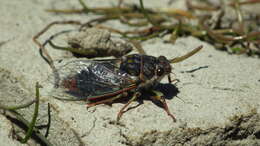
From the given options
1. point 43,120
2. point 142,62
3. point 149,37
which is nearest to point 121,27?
point 149,37

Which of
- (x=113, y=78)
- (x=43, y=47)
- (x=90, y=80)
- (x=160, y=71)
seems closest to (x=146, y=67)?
(x=160, y=71)

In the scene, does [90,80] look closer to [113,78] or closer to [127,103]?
[113,78]

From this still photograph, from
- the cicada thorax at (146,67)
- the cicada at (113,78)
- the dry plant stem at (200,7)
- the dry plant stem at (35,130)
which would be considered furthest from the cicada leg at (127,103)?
the dry plant stem at (200,7)

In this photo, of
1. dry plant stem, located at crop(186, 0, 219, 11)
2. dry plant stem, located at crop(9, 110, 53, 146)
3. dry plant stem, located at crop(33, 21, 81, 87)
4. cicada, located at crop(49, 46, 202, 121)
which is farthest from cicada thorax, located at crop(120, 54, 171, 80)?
dry plant stem, located at crop(186, 0, 219, 11)

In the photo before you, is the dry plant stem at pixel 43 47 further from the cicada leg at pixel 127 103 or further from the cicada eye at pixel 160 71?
the cicada eye at pixel 160 71

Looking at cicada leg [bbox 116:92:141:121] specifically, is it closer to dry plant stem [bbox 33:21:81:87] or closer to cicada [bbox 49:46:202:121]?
cicada [bbox 49:46:202:121]
